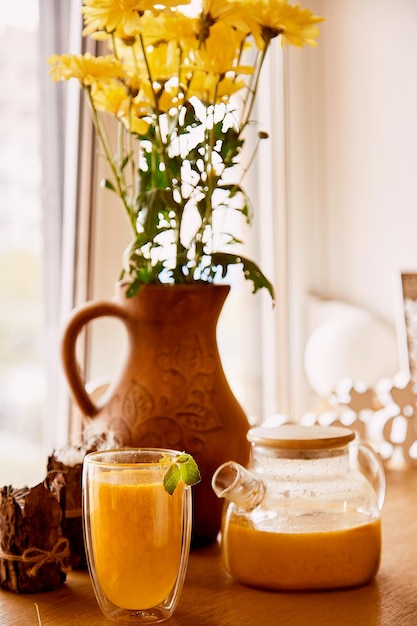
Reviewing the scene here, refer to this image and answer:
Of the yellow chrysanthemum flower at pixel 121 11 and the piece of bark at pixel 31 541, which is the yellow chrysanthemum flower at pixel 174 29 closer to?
the yellow chrysanthemum flower at pixel 121 11

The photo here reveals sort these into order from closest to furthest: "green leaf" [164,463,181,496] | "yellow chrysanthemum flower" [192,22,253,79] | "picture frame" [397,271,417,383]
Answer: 1. "green leaf" [164,463,181,496]
2. "yellow chrysanthemum flower" [192,22,253,79]
3. "picture frame" [397,271,417,383]

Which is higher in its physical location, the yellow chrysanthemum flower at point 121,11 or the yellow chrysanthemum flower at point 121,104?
the yellow chrysanthemum flower at point 121,11

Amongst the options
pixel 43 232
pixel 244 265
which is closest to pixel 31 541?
pixel 244 265

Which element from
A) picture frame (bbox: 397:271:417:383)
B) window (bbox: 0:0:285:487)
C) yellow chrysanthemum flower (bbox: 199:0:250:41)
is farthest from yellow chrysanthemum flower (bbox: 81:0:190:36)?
picture frame (bbox: 397:271:417:383)

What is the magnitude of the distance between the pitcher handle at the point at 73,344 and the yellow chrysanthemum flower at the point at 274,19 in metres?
0.35

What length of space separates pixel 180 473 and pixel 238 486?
0.11 m

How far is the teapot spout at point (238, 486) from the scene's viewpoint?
0.79 meters

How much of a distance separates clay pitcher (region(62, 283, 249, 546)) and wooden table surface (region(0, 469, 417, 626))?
123mm

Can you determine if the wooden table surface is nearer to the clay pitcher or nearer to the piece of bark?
the piece of bark

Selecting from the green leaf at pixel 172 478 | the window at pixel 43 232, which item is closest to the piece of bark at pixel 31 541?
the green leaf at pixel 172 478

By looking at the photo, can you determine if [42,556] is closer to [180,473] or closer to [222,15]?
[180,473]

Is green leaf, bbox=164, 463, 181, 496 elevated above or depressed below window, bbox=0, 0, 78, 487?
below

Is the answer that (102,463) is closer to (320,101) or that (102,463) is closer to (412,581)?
(412,581)

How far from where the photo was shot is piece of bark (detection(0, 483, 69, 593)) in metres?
0.78
